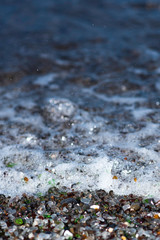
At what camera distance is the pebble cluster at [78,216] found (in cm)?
220

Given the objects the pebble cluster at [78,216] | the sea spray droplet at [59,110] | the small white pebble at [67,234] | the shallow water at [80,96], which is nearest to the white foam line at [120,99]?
the shallow water at [80,96]

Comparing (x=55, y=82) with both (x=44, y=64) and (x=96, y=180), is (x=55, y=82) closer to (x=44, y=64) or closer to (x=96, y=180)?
(x=44, y=64)

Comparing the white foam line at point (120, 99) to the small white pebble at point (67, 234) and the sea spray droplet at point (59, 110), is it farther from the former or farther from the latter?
the small white pebble at point (67, 234)

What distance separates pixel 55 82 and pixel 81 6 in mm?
4186

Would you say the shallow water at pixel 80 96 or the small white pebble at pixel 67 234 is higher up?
the small white pebble at pixel 67 234

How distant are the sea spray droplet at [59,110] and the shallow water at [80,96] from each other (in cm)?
1

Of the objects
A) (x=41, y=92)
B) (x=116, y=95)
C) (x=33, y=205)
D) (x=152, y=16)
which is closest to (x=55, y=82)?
(x=41, y=92)

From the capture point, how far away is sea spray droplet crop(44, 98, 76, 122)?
3912 millimetres

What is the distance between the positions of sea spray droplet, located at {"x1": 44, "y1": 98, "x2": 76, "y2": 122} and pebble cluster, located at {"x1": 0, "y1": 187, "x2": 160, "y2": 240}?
1411 mm

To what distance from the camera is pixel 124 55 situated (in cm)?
597

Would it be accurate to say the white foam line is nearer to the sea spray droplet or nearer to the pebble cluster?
the sea spray droplet

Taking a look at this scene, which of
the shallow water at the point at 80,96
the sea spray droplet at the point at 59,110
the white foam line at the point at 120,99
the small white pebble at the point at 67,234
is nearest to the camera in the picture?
the small white pebble at the point at 67,234

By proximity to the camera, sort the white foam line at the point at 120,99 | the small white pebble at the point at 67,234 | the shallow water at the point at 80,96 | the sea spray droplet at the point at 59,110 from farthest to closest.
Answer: the white foam line at the point at 120,99
the sea spray droplet at the point at 59,110
the shallow water at the point at 80,96
the small white pebble at the point at 67,234

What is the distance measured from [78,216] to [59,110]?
1922 millimetres
